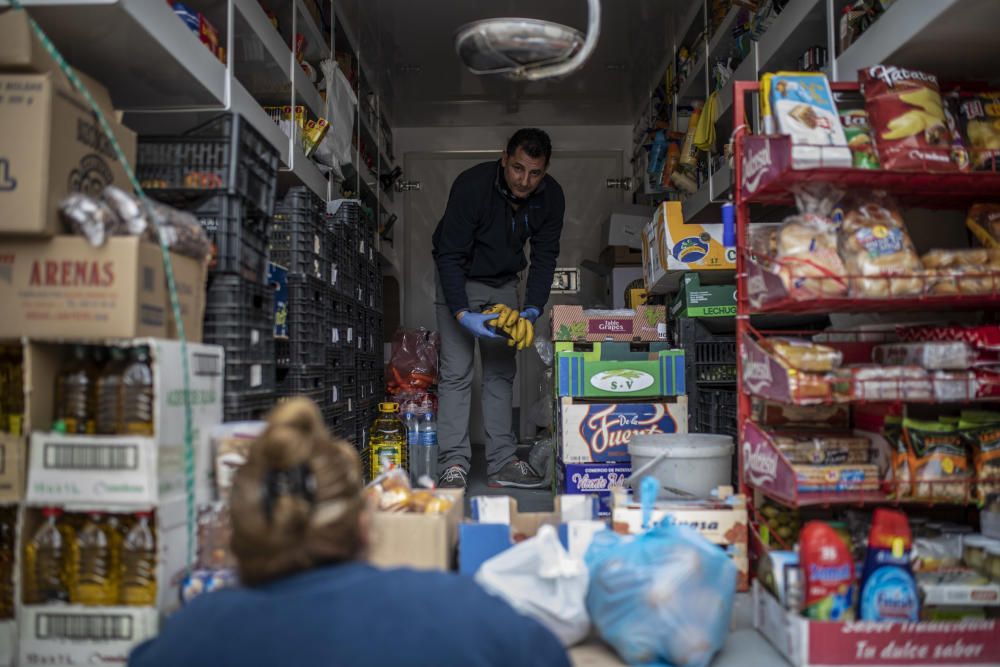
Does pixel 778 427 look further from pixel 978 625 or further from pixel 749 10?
pixel 749 10

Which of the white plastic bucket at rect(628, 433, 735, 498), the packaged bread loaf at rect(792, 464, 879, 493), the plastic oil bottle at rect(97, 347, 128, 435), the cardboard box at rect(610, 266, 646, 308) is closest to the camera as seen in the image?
the plastic oil bottle at rect(97, 347, 128, 435)

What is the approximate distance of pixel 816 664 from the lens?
2.01m

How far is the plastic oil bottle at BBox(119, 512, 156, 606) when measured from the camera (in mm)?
1960

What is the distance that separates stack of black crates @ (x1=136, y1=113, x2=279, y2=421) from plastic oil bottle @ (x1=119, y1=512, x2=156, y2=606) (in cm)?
59

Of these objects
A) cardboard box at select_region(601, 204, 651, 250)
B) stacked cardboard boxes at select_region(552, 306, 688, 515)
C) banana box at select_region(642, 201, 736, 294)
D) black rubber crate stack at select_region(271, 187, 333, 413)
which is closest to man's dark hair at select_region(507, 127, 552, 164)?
banana box at select_region(642, 201, 736, 294)

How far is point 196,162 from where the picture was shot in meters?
2.59

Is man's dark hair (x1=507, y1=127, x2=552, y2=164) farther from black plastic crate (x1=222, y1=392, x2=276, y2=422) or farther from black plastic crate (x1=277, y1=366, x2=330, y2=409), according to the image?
black plastic crate (x1=222, y1=392, x2=276, y2=422)

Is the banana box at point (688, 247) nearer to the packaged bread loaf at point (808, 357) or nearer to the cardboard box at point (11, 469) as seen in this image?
the packaged bread loaf at point (808, 357)

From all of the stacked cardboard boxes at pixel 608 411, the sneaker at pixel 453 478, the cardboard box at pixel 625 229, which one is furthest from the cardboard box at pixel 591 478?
the cardboard box at pixel 625 229

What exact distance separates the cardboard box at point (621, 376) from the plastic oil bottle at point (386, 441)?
4.68 ft

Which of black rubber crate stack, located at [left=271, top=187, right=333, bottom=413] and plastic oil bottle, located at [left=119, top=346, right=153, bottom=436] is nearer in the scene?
plastic oil bottle, located at [left=119, top=346, right=153, bottom=436]

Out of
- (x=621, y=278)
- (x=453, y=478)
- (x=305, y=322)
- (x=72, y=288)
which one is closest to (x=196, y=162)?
(x=72, y=288)

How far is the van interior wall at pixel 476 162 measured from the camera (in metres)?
7.39

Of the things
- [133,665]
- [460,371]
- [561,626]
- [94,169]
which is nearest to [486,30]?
[94,169]
